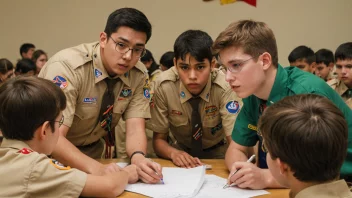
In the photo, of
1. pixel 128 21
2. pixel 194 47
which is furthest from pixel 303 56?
pixel 128 21

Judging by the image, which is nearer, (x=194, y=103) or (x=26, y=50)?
(x=194, y=103)

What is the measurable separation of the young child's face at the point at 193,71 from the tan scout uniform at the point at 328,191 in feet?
3.72

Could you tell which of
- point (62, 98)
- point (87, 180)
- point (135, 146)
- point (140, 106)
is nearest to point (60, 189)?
point (87, 180)

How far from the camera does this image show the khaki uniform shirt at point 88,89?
74.3 inches

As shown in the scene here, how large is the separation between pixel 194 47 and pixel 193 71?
0.44ft

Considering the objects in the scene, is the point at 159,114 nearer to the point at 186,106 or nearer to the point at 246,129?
the point at 186,106

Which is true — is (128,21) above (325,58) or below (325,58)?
above

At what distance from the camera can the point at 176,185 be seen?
1548mm

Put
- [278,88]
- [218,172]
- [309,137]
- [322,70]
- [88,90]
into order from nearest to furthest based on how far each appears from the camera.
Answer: [309,137] < [278,88] < [218,172] < [88,90] < [322,70]

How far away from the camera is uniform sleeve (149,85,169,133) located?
7.49ft

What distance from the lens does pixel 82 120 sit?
2.04 m

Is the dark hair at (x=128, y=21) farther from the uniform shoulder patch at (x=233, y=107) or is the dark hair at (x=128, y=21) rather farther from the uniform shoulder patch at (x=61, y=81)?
the uniform shoulder patch at (x=233, y=107)

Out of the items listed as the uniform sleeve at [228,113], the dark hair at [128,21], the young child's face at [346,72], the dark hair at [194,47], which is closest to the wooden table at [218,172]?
the uniform sleeve at [228,113]

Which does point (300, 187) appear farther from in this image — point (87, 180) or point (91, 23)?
point (91, 23)
